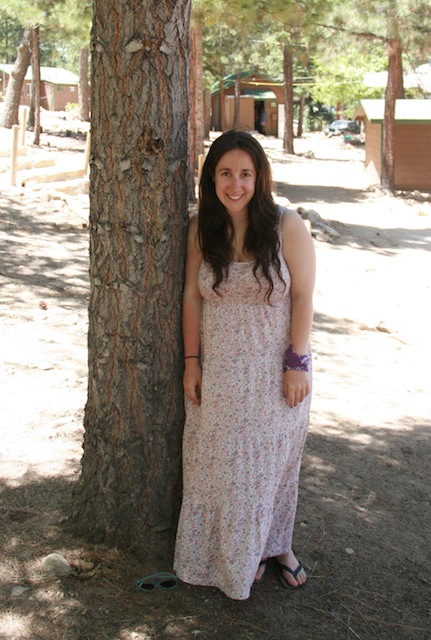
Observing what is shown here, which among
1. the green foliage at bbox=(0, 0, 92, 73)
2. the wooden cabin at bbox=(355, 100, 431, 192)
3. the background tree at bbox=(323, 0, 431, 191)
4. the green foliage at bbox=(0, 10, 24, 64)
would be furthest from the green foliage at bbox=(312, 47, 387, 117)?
the green foliage at bbox=(0, 0, 92, 73)

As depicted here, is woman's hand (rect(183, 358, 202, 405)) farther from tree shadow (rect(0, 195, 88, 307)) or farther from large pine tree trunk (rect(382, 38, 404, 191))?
large pine tree trunk (rect(382, 38, 404, 191))

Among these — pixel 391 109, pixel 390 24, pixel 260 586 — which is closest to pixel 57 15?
pixel 390 24

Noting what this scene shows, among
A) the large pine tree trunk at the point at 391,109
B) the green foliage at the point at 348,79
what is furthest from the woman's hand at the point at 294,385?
the green foliage at the point at 348,79

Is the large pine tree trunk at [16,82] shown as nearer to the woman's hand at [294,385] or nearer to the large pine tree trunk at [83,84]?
the large pine tree trunk at [83,84]

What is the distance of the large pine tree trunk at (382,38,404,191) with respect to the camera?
72.5 feet

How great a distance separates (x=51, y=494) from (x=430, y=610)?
5.50 feet

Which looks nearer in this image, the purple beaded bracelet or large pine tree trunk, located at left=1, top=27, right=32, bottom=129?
the purple beaded bracelet

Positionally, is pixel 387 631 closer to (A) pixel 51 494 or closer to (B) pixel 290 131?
(A) pixel 51 494

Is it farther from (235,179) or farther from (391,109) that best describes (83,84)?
(235,179)

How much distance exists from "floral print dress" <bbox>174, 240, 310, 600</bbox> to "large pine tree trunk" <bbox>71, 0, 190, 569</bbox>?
19 centimetres

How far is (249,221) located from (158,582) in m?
1.36

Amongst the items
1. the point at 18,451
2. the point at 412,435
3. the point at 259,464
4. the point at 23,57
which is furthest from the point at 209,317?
the point at 23,57

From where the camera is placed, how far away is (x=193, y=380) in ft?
9.95

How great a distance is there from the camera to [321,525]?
374cm
